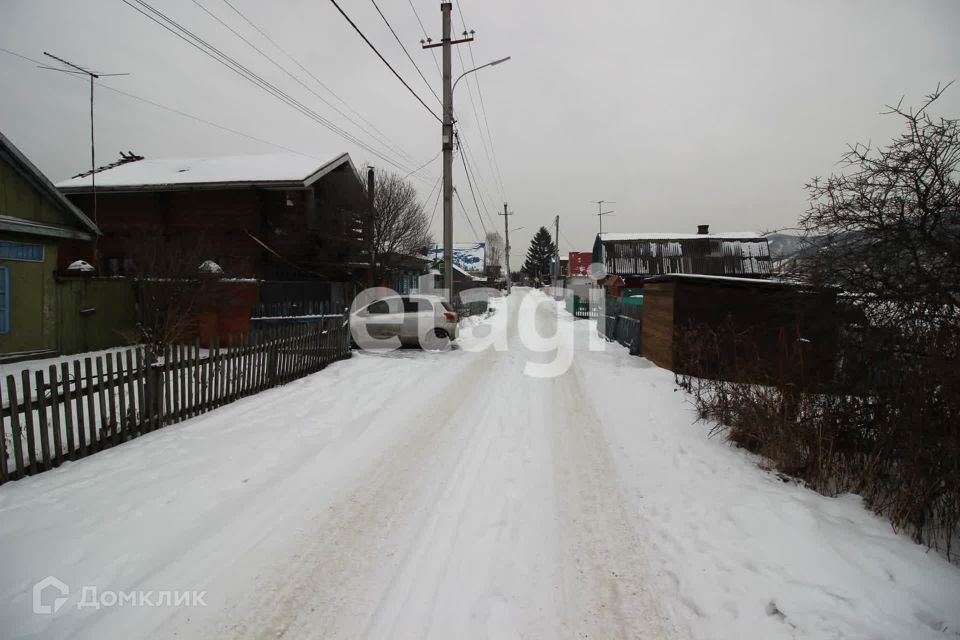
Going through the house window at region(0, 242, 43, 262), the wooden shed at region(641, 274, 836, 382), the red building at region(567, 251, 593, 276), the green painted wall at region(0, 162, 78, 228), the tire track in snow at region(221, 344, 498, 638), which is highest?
the red building at region(567, 251, 593, 276)

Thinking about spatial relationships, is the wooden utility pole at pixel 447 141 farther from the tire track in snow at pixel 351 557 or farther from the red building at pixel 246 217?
the tire track in snow at pixel 351 557

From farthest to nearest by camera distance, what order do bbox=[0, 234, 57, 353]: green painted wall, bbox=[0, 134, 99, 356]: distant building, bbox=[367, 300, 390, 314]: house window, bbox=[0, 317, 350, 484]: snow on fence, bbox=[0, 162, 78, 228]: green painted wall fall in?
bbox=[367, 300, 390, 314]: house window → bbox=[0, 234, 57, 353]: green painted wall → bbox=[0, 134, 99, 356]: distant building → bbox=[0, 162, 78, 228]: green painted wall → bbox=[0, 317, 350, 484]: snow on fence

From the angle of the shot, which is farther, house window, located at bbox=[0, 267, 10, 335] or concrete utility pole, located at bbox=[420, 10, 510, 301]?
concrete utility pole, located at bbox=[420, 10, 510, 301]

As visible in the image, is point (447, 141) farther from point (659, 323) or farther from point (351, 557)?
point (351, 557)

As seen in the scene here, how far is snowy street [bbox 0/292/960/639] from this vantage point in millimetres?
2541

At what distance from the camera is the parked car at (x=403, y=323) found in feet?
39.9

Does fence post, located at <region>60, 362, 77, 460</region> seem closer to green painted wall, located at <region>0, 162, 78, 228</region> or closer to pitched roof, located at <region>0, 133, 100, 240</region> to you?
pitched roof, located at <region>0, 133, 100, 240</region>

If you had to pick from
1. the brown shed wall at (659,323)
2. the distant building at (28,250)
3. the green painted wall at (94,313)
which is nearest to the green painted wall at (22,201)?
the distant building at (28,250)

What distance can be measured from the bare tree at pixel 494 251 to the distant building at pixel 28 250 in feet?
221

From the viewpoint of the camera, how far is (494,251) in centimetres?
8188

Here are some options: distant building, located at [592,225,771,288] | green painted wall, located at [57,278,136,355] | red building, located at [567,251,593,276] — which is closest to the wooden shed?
green painted wall, located at [57,278,136,355]

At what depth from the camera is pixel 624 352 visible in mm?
12602

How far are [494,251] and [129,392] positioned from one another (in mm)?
78229

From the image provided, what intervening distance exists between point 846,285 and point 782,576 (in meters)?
3.15
